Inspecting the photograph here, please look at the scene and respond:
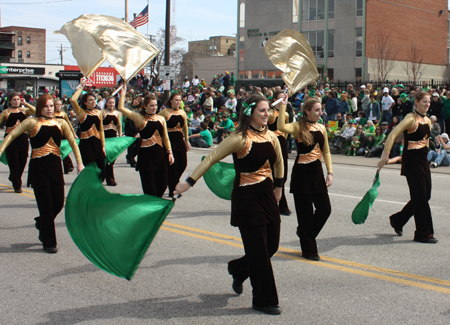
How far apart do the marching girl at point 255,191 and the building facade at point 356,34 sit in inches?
1523

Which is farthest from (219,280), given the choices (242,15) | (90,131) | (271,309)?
(242,15)

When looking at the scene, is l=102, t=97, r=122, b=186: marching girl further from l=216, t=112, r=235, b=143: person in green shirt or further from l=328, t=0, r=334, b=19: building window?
l=328, t=0, r=334, b=19: building window

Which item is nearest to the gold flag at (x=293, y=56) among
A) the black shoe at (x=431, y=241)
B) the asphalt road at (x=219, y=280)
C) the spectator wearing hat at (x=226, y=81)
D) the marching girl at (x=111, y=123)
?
the asphalt road at (x=219, y=280)

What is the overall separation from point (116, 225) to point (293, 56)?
3.47 m

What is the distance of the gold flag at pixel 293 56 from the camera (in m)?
6.71

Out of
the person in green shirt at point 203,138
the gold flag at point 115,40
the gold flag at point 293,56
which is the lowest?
the person in green shirt at point 203,138

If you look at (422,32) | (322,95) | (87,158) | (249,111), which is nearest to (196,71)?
(422,32)

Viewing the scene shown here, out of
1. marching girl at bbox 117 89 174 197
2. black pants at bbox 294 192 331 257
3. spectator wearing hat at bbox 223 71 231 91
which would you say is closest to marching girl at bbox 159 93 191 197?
marching girl at bbox 117 89 174 197

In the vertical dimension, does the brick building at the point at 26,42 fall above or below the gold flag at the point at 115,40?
above

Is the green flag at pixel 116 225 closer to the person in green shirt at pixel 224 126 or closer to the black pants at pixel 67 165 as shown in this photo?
the black pants at pixel 67 165

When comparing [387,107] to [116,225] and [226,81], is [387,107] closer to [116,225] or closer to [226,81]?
[226,81]

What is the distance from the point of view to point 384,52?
45.0m

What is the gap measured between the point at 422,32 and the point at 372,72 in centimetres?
984

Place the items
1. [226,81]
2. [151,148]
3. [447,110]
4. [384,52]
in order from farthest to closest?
[384,52] < [226,81] < [447,110] < [151,148]
